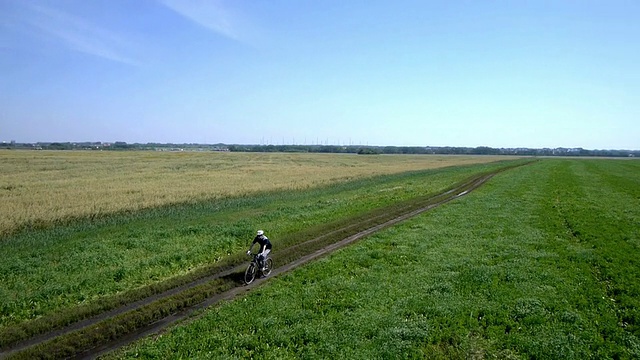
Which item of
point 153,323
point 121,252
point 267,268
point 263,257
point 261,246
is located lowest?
point 153,323

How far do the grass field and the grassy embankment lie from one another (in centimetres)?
405

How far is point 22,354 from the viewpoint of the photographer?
1001 cm

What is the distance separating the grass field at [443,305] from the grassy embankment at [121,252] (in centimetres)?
405

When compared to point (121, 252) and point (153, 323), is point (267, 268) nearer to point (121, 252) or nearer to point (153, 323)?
point (153, 323)

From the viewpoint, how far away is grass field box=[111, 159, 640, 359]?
10.3 metres

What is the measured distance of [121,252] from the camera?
18.7 meters

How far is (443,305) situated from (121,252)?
47.6 ft

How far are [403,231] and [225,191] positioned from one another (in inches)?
906

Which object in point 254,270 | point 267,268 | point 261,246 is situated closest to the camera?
point 254,270

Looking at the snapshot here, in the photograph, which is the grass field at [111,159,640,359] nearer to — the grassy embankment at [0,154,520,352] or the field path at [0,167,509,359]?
the field path at [0,167,509,359]

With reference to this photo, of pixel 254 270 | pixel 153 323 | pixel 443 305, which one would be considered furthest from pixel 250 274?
pixel 443 305

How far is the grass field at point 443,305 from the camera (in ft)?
33.7

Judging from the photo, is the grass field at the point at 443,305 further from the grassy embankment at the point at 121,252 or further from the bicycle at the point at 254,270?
the grassy embankment at the point at 121,252

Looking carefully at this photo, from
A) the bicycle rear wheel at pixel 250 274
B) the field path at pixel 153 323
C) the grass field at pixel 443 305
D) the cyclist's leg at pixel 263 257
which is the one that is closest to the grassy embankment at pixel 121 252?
the field path at pixel 153 323
